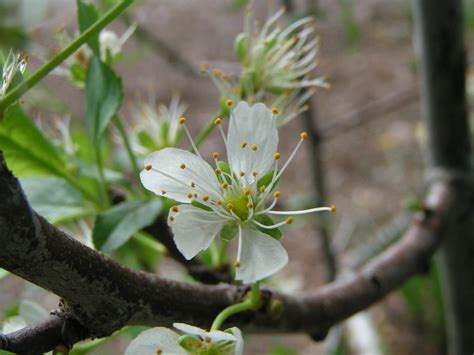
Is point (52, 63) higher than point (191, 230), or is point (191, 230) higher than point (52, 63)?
point (52, 63)

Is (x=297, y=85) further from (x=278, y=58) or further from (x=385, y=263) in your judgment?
(x=385, y=263)

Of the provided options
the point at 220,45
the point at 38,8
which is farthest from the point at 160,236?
the point at 220,45

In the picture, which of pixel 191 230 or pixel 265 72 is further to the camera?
pixel 265 72

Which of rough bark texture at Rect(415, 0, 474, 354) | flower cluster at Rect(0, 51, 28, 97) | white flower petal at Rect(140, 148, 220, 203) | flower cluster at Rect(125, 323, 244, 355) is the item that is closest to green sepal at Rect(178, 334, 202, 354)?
flower cluster at Rect(125, 323, 244, 355)

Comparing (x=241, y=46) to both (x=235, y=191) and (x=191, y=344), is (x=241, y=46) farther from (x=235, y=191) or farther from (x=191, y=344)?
(x=191, y=344)

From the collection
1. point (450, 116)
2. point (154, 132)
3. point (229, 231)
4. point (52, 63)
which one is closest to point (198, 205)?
point (229, 231)

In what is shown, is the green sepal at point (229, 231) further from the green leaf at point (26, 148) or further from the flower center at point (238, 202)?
the green leaf at point (26, 148)

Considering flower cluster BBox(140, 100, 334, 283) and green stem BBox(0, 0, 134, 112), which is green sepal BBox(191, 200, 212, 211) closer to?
flower cluster BBox(140, 100, 334, 283)

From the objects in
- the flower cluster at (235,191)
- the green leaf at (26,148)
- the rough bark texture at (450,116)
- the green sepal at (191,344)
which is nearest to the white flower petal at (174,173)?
the flower cluster at (235,191)
